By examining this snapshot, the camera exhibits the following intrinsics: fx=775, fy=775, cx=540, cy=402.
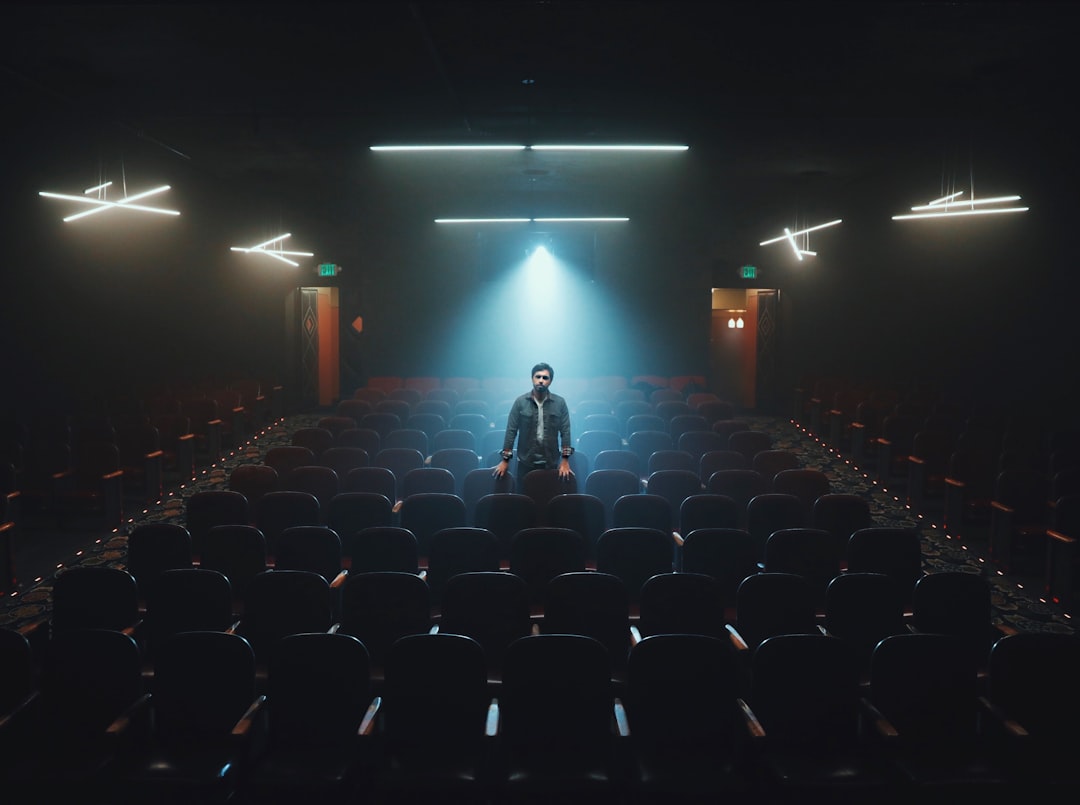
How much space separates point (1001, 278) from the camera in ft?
36.8

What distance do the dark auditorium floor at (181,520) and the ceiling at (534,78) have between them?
4.20 metres

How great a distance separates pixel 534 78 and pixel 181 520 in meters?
6.08

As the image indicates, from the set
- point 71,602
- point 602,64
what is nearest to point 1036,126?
point 602,64

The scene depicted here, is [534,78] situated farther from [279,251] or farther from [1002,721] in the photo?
[279,251]

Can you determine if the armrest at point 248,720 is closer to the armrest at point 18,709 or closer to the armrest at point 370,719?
the armrest at point 370,719

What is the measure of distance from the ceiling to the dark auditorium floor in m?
4.20

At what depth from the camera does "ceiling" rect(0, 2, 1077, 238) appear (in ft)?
19.8

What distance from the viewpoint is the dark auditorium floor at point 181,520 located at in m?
6.14

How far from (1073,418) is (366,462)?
885cm

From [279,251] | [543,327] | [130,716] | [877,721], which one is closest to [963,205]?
[877,721]

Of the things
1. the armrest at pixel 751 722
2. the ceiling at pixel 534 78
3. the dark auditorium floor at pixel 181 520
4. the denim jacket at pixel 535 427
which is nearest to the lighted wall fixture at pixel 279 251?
the ceiling at pixel 534 78

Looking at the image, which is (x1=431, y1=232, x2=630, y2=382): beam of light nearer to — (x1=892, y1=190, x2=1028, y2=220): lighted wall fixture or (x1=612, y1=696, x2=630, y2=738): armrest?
(x1=892, y1=190, x2=1028, y2=220): lighted wall fixture

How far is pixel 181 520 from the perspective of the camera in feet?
28.5

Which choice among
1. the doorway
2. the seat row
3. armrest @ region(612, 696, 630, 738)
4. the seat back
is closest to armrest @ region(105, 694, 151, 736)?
A: the seat row
